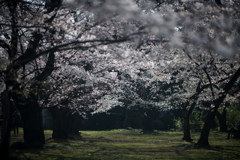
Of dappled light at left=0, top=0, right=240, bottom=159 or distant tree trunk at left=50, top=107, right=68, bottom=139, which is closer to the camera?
dappled light at left=0, top=0, right=240, bottom=159

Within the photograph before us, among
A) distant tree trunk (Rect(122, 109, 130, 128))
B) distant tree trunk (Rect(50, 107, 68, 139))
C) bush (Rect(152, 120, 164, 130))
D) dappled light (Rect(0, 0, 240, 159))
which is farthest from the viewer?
distant tree trunk (Rect(122, 109, 130, 128))

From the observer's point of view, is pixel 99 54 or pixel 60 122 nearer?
pixel 99 54

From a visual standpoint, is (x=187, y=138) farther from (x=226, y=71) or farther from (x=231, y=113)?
(x=231, y=113)

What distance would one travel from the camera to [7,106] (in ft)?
29.2

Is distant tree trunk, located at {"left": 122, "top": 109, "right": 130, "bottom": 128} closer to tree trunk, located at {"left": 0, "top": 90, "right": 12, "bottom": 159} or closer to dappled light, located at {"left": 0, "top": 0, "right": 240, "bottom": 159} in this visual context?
dappled light, located at {"left": 0, "top": 0, "right": 240, "bottom": 159}

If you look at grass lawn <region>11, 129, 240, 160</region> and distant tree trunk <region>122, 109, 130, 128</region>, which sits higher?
distant tree trunk <region>122, 109, 130, 128</region>

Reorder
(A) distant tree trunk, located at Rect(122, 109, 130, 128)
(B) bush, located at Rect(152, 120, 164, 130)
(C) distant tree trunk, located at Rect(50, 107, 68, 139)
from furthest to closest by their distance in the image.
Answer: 1. (A) distant tree trunk, located at Rect(122, 109, 130, 128)
2. (B) bush, located at Rect(152, 120, 164, 130)
3. (C) distant tree trunk, located at Rect(50, 107, 68, 139)

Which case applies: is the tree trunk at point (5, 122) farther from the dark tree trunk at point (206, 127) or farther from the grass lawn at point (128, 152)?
the dark tree trunk at point (206, 127)

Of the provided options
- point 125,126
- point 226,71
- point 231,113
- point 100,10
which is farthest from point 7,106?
point 125,126

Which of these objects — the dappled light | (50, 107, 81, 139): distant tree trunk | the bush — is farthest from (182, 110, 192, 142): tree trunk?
the bush

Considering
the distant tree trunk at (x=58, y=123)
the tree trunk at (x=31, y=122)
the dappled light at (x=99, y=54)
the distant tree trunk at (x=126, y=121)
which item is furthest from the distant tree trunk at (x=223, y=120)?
the tree trunk at (x=31, y=122)

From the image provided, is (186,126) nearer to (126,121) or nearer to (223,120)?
(223,120)

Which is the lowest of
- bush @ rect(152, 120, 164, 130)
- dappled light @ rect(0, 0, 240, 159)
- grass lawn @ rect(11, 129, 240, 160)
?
grass lawn @ rect(11, 129, 240, 160)

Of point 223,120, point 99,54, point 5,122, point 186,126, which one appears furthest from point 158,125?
point 5,122
